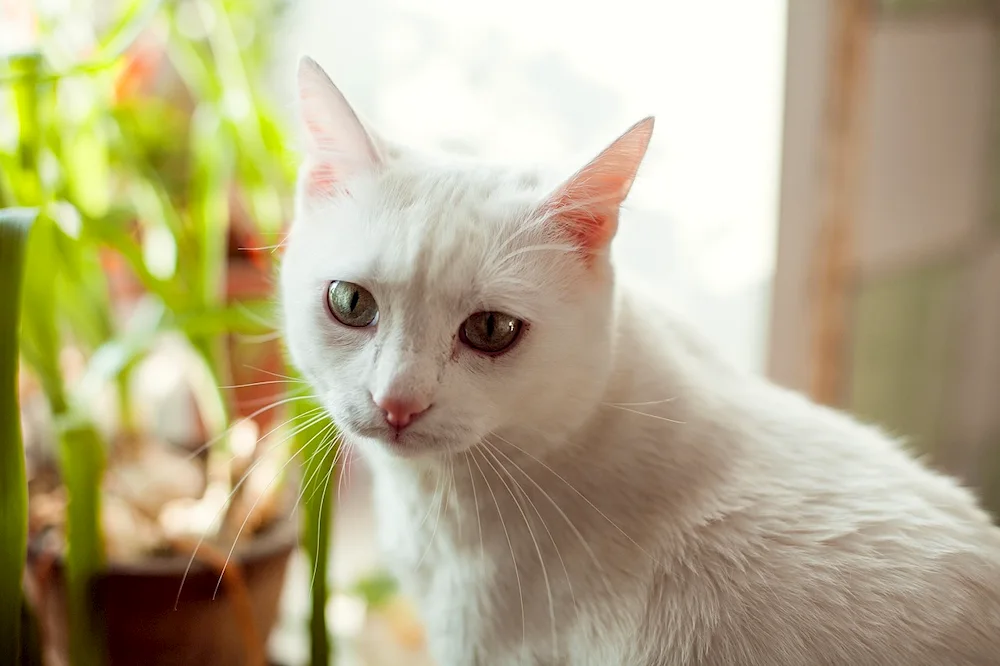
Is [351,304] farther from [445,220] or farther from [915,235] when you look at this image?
[915,235]

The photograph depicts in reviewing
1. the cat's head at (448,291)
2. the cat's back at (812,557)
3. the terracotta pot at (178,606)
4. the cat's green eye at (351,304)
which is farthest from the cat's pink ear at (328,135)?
the terracotta pot at (178,606)

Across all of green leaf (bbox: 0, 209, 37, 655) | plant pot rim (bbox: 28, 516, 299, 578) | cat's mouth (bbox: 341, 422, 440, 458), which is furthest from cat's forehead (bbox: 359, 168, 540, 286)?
plant pot rim (bbox: 28, 516, 299, 578)

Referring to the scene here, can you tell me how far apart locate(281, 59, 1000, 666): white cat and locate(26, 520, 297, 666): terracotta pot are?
256mm

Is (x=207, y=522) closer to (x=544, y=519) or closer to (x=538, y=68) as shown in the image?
(x=544, y=519)

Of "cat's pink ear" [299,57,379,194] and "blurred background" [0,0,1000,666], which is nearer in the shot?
"cat's pink ear" [299,57,379,194]

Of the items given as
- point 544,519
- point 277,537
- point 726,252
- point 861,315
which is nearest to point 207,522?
point 277,537

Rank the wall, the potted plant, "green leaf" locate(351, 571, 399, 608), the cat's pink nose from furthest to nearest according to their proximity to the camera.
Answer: the wall, "green leaf" locate(351, 571, 399, 608), the potted plant, the cat's pink nose

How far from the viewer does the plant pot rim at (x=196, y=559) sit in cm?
88

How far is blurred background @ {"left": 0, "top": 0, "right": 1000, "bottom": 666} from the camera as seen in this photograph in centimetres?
91

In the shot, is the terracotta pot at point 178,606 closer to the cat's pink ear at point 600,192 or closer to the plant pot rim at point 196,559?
the plant pot rim at point 196,559

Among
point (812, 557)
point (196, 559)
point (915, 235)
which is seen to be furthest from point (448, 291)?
point (915, 235)

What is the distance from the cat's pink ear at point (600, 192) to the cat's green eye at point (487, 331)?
0.31 ft

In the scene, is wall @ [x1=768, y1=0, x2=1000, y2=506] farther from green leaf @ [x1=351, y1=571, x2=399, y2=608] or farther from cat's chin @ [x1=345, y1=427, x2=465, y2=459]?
cat's chin @ [x1=345, y1=427, x2=465, y2=459]

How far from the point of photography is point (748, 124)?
1310mm
